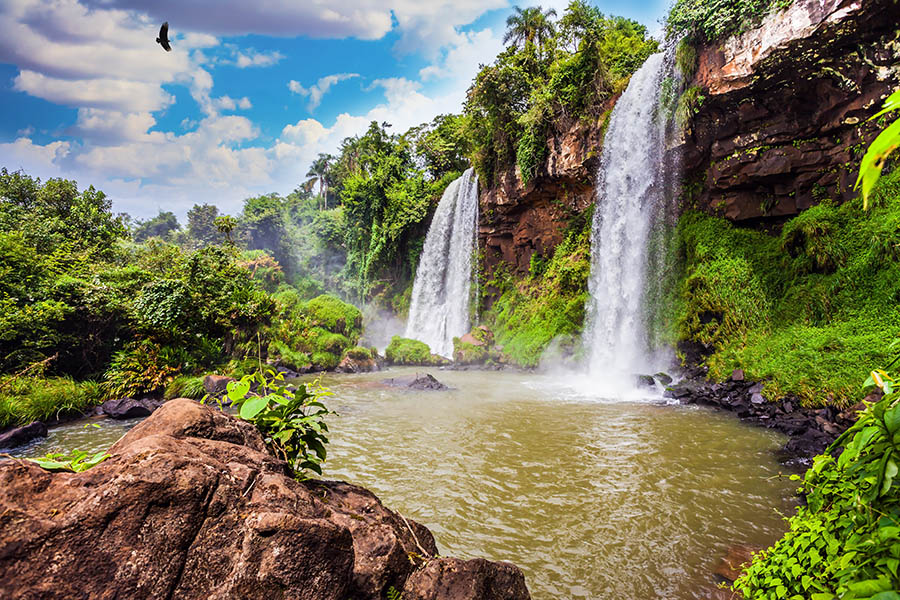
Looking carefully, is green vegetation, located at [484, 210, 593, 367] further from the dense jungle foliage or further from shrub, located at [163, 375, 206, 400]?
shrub, located at [163, 375, 206, 400]

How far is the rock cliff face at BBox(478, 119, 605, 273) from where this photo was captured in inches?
666

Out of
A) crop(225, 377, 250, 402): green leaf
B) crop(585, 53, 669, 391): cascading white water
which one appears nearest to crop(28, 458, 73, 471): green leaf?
crop(225, 377, 250, 402): green leaf

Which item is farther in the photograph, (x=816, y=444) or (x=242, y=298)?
(x=242, y=298)

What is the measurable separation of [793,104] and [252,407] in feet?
46.5

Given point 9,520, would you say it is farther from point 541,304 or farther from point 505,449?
point 541,304

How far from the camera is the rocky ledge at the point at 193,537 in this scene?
49.6 inches

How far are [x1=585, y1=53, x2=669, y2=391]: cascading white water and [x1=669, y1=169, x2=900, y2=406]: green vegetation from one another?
54.7 inches

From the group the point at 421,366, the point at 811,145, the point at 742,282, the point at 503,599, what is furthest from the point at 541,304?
the point at 503,599

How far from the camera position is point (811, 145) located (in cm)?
1053

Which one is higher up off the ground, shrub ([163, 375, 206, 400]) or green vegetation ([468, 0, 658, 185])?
green vegetation ([468, 0, 658, 185])

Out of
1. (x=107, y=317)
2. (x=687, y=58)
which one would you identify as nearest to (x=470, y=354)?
(x=107, y=317)

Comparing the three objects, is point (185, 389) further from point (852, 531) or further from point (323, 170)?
point (323, 170)

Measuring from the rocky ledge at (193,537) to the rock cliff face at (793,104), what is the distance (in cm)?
1281

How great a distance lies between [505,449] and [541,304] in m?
12.8
